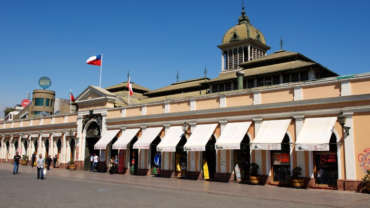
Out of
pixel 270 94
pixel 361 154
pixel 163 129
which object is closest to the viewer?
pixel 361 154

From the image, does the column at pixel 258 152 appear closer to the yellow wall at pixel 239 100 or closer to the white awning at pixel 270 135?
the white awning at pixel 270 135

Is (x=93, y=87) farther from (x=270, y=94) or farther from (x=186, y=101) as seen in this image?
(x=270, y=94)

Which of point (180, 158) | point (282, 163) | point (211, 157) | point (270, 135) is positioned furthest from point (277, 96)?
point (180, 158)

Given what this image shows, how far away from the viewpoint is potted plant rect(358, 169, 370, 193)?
55.9ft

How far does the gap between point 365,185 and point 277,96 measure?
23.2 ft

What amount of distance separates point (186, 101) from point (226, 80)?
6.92m

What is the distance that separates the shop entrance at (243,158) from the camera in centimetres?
2234

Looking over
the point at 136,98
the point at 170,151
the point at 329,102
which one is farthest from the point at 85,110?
the point at 329,102

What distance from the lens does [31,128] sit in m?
43.8

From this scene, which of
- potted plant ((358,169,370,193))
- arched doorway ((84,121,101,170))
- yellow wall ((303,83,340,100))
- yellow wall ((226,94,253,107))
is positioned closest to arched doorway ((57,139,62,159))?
arched doorway ((84,121,101,170))

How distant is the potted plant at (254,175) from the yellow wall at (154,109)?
9.58 m

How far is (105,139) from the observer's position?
30609mm

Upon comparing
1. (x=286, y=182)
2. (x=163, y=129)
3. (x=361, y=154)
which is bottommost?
(x=286, y=182)

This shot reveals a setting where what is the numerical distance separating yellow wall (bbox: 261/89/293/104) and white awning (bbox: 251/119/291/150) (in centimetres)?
134
